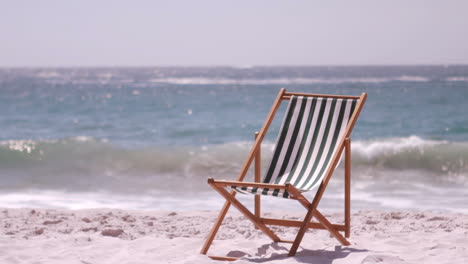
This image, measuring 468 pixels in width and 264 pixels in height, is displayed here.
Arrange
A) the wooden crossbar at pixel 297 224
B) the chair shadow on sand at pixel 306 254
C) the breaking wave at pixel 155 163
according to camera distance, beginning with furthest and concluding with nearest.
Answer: the breaking wave at pixel 155 163
the wooden crossbar at pixel 297 224
the chair shadow on sand at pixel 306 254

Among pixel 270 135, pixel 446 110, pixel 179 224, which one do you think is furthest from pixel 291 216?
pixel 446 110

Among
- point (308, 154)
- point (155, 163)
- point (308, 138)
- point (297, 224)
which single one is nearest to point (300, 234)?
point (297, 224)

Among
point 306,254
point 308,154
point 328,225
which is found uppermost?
point 308,154

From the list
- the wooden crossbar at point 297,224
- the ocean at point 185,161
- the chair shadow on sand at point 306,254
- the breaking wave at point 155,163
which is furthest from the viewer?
the breaking wave at point 155,163

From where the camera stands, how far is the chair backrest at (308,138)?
352 centimetres

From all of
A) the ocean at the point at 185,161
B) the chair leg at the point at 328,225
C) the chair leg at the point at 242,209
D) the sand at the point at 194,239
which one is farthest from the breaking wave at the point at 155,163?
the chair leg at the point at 328,225

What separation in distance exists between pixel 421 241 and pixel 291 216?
52.2 inches

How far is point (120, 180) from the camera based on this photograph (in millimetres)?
7621

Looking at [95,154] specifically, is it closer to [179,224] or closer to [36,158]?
[36,158]

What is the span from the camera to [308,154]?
3.62 m

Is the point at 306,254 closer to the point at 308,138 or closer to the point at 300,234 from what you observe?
the point at 300,234

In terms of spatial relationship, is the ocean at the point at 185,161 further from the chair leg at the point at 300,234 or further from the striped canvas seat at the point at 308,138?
the chair leg at the point at 300,234

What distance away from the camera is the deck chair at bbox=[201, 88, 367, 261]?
3352 mm

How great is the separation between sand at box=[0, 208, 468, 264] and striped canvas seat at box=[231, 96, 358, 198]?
42cm
